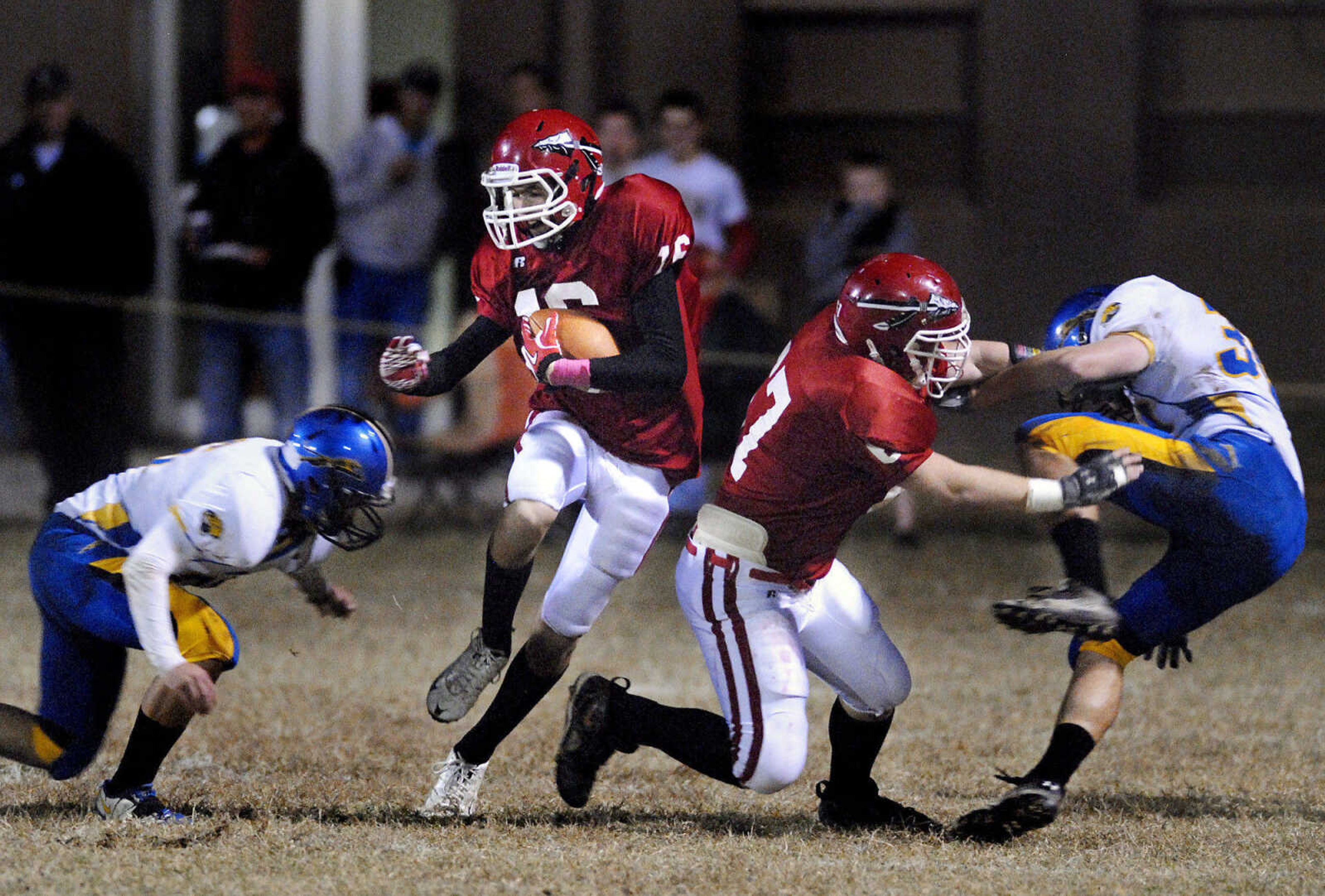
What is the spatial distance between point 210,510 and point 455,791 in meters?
0.96

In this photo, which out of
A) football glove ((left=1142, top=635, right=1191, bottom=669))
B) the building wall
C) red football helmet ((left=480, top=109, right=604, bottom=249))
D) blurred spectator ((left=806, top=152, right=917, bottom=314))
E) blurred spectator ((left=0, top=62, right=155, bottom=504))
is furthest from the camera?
the building wall

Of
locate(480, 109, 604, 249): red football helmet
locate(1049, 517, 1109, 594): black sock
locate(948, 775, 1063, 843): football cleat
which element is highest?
locate(480, 109, 604, 249): red football helmet

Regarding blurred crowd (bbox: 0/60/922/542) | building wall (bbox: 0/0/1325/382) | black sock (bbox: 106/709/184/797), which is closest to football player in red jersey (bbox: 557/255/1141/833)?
black sock (bbox: 106/709/184/797)

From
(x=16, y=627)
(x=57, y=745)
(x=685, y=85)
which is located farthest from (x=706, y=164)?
(x=57, y=745)

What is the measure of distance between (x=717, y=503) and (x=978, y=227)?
6885 mm

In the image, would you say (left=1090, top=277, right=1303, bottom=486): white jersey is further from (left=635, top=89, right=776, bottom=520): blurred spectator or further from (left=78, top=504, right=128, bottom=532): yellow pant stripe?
(left=635, top=89, right=776, bottom=520): blurred spectator

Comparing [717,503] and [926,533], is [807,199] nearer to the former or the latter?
[926,533]

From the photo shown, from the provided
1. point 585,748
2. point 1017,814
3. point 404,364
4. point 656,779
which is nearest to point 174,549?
point 404,364

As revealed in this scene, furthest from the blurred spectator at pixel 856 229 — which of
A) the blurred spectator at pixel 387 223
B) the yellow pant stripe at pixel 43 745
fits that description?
the yellow pant stripe at pixel 43 745

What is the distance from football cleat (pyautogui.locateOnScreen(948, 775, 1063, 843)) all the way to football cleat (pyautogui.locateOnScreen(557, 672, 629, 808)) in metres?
0.90

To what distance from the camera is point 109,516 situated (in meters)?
4.28

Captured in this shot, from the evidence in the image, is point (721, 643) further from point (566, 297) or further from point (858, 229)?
point (858, 229)

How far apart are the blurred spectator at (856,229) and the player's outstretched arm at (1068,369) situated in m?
4.01

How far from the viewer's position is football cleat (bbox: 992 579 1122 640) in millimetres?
4086
